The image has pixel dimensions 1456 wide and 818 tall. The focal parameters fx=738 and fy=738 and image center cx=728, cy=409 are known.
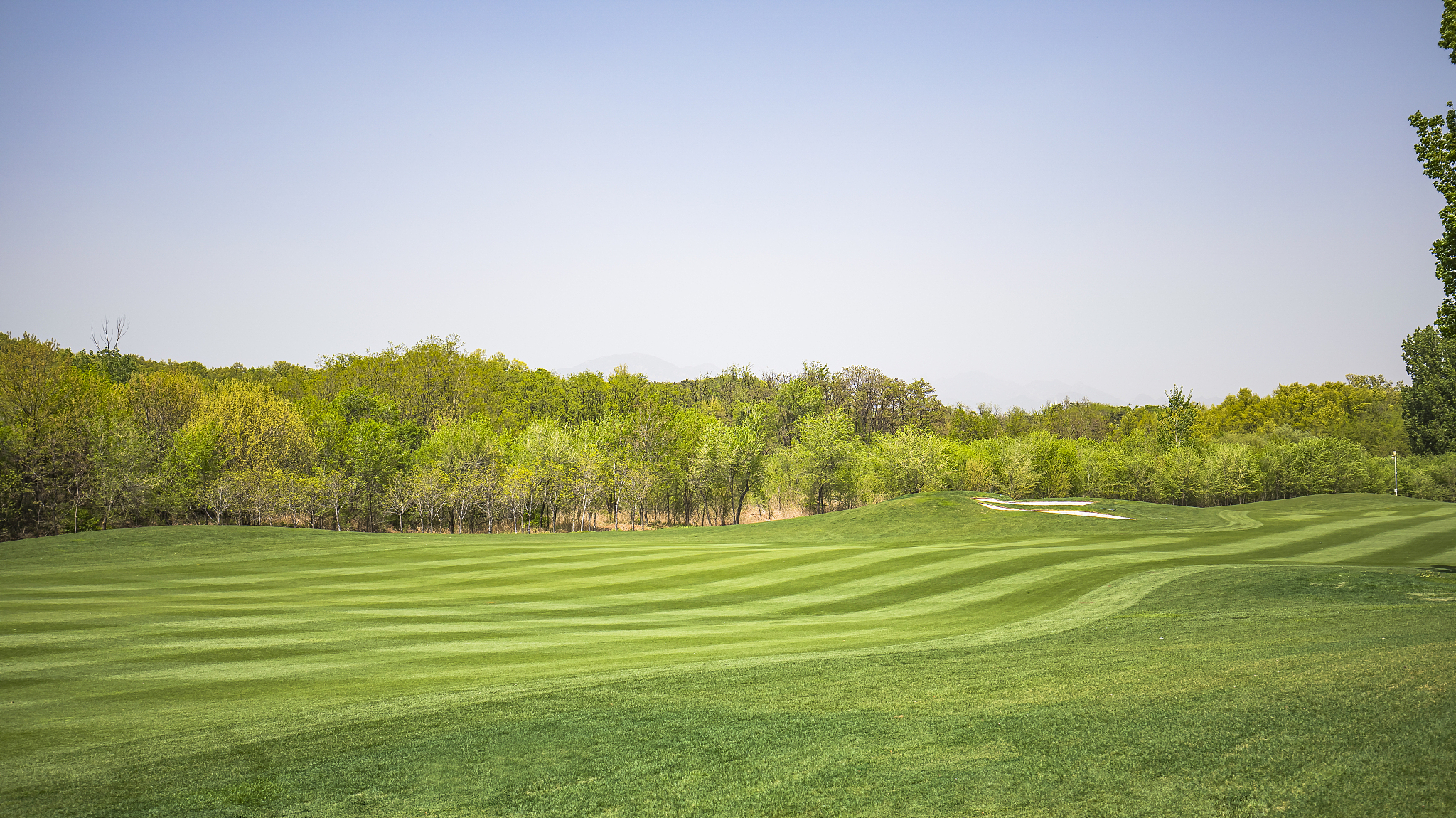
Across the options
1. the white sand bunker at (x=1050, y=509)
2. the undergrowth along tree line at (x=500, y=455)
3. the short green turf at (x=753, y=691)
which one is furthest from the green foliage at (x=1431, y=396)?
the short green turf at (x=753, y=691)

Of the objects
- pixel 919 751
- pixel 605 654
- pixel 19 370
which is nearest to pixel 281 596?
pixel 605 654

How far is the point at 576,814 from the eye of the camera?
5.48 meters

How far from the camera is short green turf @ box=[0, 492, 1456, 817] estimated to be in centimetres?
533

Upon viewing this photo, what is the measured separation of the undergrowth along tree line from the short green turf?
2203 centimetres

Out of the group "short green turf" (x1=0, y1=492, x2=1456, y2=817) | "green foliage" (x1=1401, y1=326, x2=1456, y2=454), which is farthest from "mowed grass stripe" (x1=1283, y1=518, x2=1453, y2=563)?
"green foliage" (x1=1401, y1=326, x2=1456, y2=454)

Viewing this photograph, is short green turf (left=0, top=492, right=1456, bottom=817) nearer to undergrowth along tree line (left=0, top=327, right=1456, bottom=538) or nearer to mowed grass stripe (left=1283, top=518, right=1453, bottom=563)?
mowed grass stripe (left=1283, top=518, right=1453, bottom=563)

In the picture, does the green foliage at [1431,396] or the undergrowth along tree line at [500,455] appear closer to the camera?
the undergrowth along tree line at [500,455]

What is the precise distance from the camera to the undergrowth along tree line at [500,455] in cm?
4100

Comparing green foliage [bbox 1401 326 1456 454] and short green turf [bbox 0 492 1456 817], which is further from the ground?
green foliage [bbox 1401 326 1456 454]

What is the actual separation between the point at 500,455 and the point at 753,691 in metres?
48.2

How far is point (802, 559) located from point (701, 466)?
35.8 m

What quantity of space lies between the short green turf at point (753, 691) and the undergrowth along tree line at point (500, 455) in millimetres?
22033

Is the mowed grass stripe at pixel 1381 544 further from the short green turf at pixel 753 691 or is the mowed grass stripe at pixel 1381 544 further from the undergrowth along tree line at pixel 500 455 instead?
the undergrowth along tree line at pixel 500 455

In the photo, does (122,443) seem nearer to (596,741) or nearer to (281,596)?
(281,596)
